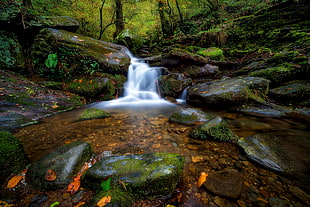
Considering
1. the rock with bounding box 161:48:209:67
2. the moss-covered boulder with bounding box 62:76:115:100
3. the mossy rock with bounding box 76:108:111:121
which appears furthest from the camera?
the rock with bounding box 161:48:209:67

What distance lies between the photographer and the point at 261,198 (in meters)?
1.47

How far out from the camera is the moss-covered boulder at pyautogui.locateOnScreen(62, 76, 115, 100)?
574cm

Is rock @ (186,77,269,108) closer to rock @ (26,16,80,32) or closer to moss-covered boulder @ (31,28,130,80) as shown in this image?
moss-covered boulder @ (31,28,130,80)

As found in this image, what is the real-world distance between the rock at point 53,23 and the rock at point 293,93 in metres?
10.1

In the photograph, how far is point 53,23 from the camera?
733 centimetres

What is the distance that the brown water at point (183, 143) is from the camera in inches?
59.6

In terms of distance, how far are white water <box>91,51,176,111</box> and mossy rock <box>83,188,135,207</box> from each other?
4387 mm

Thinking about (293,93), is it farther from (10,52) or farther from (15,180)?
(10,52)

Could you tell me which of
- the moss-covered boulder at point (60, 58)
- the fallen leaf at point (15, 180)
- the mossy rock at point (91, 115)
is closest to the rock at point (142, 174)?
the fallen leaf at point (15, 180)

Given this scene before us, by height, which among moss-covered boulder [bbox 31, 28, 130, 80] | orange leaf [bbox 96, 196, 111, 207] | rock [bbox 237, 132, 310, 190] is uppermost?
moss-covered boulder [bbox 31, 28, 130, 80]

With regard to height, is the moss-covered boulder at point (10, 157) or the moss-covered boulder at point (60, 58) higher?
the moss-covered boulder at point (60, 58)

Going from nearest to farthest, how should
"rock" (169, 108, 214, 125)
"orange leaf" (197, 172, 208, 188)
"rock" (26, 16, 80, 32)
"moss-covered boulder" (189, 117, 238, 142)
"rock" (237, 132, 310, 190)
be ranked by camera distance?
"orange leaf" (197, 172, 208, 188), "rock" (237, 132, 310, 190), "moss-covered boulder" (189, 117, 238, 142), "rock" (169, 108, 214, 125), "rock" (26, 16, 80, 32)

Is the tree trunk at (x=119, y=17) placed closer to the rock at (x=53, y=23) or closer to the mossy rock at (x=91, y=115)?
the rock at (x=53, y=23)

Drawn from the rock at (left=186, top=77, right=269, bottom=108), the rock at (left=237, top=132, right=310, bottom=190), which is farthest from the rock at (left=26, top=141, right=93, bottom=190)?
the rock at (left=186, top=77, right=269, bottom=108)
